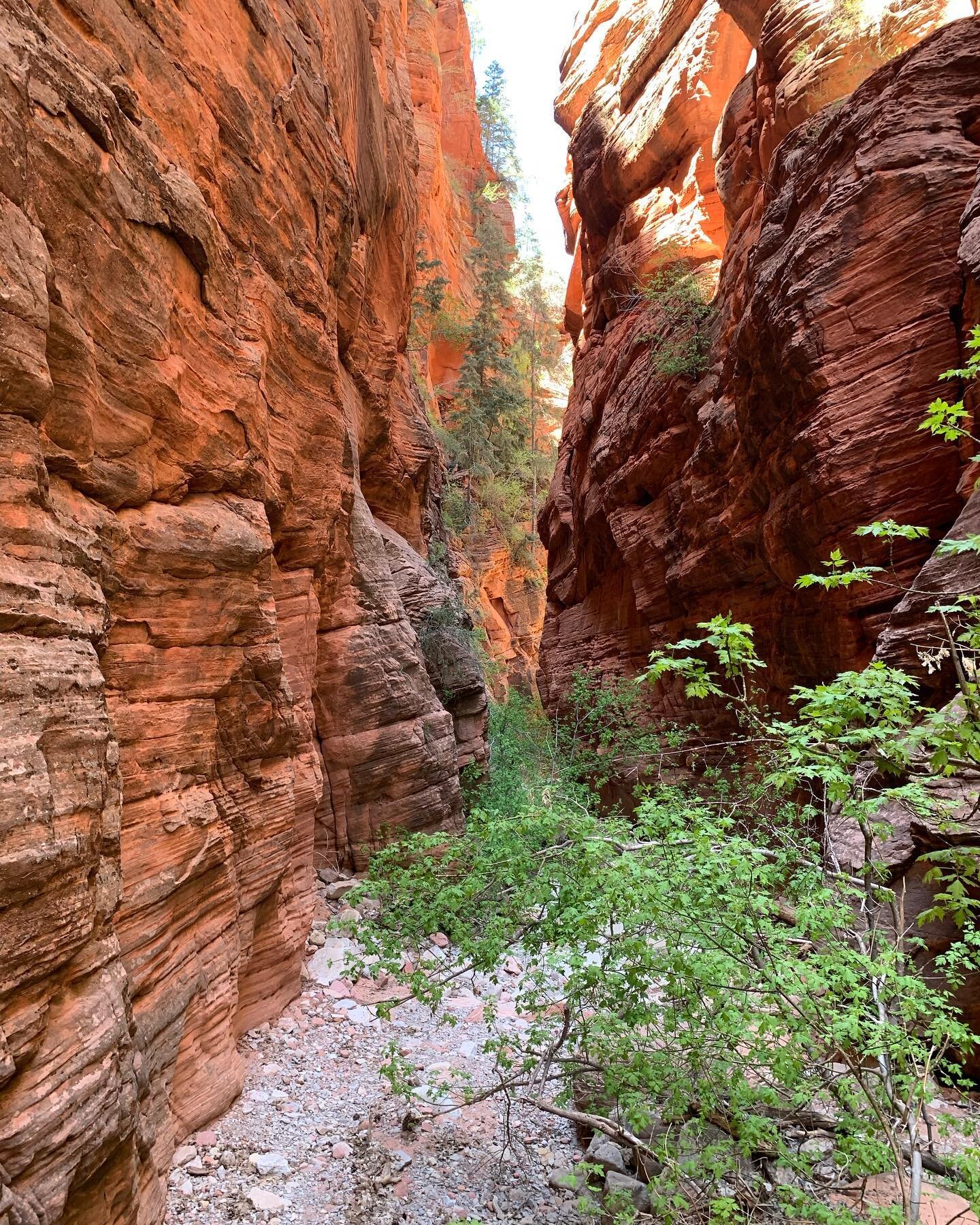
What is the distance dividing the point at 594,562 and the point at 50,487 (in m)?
15.5

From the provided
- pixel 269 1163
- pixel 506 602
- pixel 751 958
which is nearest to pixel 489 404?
pixel 506 602

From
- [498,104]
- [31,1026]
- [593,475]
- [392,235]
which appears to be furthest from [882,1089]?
[498,104]

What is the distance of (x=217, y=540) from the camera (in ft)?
15.1

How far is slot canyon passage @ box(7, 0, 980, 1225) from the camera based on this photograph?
2857 millimetres

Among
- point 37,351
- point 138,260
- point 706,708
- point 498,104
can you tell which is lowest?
point 706,708

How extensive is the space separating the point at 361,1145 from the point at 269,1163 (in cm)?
→ 61

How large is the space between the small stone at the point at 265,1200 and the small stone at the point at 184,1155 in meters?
0.46

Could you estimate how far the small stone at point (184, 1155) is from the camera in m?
3.85

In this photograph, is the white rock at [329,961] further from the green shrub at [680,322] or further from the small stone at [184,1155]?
the green shrub at [680,322]

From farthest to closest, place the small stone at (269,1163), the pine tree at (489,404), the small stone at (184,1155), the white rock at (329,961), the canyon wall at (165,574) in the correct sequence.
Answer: the pine tree at (489,404)
the white rock at (329,961)
the small stone at (269,1163)
the small stone at (184,1155)
the canyon wall at (165,574)

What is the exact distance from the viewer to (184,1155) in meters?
3.90

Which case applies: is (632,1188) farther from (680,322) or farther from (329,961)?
(680,322)

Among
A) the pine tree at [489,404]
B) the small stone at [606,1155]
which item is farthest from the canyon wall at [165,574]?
the pine tree at [489,404]

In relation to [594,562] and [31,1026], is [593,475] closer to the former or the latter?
[594,562]
